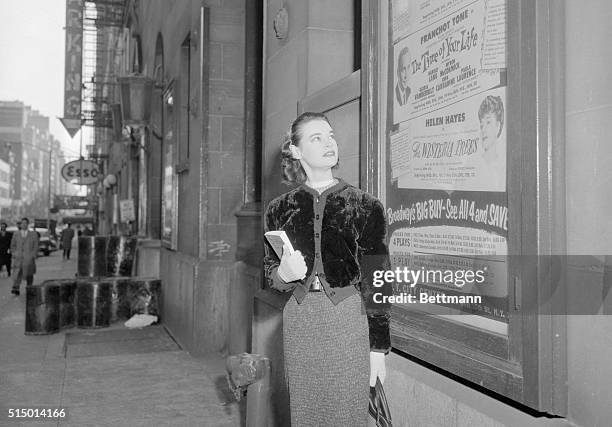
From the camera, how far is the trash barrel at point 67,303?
10.3 metres

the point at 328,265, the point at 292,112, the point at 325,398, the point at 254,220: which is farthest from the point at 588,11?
the point at 254,220

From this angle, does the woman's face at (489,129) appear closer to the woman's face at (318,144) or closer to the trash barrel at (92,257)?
the woman's face at (318,144)

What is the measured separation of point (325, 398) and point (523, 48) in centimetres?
170

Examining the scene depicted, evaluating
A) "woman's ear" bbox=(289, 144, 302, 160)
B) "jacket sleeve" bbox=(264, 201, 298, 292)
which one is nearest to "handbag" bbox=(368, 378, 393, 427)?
"jacket sleeve" bbox=(264, 201, 298, 292)

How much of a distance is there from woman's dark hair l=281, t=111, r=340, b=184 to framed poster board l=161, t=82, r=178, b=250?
793 cm

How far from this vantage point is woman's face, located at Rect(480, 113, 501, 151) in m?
2.84

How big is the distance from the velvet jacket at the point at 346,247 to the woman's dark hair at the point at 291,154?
0.53 ft

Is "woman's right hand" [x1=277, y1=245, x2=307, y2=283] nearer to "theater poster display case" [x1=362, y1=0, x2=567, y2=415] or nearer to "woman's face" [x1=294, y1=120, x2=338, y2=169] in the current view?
"woman's face" [x1=294, y1=120, x2=338, y2=169]

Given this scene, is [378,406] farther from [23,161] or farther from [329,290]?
[23,161]

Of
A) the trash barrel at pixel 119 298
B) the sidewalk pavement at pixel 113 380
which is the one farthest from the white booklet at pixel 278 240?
the trash barrel at pixel 119 298

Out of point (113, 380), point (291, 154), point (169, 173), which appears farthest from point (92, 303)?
point (291, 154)

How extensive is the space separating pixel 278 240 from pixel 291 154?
0.49 m

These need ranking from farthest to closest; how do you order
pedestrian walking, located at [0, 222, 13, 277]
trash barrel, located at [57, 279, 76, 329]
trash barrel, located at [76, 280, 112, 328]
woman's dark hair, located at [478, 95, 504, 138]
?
1. pedestrian walking, located at [0, 222, 13, 277]
2. trash barrel, located at [76, 280, 112, 328]
3. trash barrel, located at [57, 279, 76, 329]
4. woman's dark hair, located at [478, 95, 504, 138]

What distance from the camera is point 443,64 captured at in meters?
3.28
